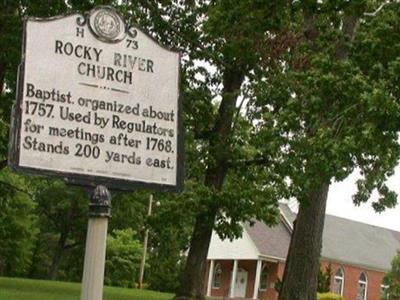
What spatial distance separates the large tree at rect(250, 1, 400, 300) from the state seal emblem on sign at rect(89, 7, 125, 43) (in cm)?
791

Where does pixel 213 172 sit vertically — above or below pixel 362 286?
above

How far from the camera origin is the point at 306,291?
18.8 m

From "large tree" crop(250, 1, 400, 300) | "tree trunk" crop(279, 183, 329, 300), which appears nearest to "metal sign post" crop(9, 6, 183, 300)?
"large tree" crop(250, 1, 400, 300)

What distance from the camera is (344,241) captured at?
201ft

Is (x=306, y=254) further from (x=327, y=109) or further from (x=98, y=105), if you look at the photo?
(x=98, y=105)

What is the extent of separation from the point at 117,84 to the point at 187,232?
18013 mm

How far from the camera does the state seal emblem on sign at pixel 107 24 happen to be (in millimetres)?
5078

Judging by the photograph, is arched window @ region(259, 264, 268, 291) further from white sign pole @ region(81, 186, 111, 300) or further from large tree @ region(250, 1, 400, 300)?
white sign pole @ region(81, 186, 111, 300)

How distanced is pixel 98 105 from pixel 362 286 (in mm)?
58123

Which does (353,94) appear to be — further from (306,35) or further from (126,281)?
(126,281)

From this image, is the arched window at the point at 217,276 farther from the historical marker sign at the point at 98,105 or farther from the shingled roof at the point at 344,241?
the historical marker sign at the point at 98,105

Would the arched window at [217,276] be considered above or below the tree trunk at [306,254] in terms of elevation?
below

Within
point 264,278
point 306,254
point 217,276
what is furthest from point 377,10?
point 217,276

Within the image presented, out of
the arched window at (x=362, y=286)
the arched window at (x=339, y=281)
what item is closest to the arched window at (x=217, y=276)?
the arched window at (x=339, y=281)
